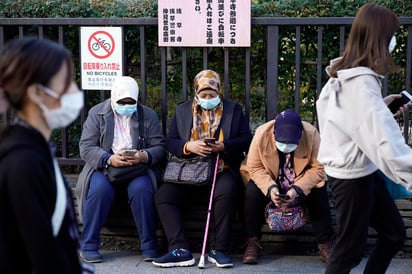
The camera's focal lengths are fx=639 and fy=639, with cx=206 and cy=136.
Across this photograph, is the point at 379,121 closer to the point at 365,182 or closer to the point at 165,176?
the point at 365,182

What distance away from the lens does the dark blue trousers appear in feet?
15.8

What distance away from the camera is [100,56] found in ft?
17.7

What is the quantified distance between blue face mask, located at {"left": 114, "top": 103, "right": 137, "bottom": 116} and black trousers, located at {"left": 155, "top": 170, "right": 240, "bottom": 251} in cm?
64

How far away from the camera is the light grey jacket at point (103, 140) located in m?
4.96

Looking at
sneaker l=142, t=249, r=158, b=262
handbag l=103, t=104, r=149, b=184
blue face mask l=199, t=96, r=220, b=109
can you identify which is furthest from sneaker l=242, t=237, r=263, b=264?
blue face mask l=199, t=96, r=220, b=109

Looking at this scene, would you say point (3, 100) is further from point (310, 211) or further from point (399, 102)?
point (310, 211)

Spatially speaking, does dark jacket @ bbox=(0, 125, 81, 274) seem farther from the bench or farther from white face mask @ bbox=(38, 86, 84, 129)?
the bench

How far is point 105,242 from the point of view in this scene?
5320mm

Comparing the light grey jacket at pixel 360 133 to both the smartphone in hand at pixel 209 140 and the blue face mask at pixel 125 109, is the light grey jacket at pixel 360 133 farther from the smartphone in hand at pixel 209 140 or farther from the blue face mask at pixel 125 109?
the blue face mask at pixel 125 109

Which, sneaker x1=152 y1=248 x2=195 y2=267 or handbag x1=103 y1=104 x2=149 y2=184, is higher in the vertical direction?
handbag x1=103 y1=104 x2=149 y2=184

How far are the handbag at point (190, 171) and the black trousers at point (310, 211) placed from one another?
1.09 ft

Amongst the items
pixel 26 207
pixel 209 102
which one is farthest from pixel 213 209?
pixel 26 207

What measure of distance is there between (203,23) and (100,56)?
0.92m

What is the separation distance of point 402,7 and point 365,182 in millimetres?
2343
